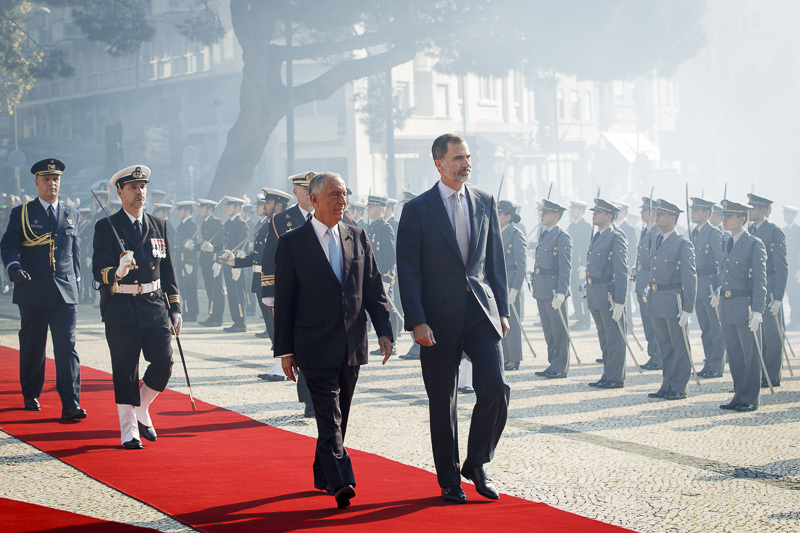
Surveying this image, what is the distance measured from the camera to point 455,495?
17.5 feet

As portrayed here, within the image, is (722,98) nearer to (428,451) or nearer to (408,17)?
(408,17)

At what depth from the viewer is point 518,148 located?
160ft

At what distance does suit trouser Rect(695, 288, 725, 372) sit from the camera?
11.5 meters

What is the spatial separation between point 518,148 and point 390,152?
20988 millimetres

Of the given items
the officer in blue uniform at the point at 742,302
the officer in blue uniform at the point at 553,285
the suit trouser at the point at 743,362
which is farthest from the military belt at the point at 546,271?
the suit trouser at the point at 743,362

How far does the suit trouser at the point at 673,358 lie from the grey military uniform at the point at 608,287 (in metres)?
0.43

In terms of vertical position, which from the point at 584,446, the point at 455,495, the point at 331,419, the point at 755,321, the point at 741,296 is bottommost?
the point at 584,446

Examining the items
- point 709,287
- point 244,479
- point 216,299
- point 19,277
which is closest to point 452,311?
point 244,479

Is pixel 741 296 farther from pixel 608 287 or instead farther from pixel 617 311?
pixel 608 287

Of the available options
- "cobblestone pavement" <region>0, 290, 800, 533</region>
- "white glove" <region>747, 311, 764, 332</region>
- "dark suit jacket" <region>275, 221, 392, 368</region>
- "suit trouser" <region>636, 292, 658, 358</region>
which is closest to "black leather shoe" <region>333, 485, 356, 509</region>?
"dark suit jacket" <region>275, 221, 392, 368</region>

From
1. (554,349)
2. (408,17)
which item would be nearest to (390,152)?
(408,17)

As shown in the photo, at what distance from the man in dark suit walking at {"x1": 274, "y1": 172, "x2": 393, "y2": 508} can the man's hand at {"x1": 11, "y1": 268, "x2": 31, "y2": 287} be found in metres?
3.33

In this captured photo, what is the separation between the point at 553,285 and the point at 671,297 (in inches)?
68.3

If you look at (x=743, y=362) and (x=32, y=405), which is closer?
(x=32, y=405)
